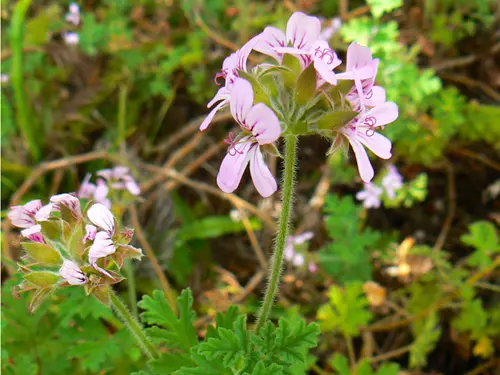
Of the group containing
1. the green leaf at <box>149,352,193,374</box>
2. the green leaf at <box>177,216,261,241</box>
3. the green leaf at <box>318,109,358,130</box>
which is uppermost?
the green leaf at <box>318,109,358,130</box>

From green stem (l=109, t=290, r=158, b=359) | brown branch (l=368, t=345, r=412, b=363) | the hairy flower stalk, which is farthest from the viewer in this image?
brown branch (l=368, t=345, r=412, b=363)

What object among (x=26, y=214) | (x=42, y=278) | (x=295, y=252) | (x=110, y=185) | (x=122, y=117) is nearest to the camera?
(x=42, y=278)

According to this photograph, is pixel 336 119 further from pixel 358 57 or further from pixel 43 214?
pixel 43 214

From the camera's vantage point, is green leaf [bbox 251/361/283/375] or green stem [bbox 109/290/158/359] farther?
green stem [bbox 109/290/158/359]

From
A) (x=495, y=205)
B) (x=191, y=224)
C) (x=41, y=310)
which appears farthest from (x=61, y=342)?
(x=495, y=205)

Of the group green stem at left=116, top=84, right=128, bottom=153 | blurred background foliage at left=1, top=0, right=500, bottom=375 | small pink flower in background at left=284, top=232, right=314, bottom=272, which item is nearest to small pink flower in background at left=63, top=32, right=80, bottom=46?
blurred background foliage at left=1, top=0, right=500, bottom=375

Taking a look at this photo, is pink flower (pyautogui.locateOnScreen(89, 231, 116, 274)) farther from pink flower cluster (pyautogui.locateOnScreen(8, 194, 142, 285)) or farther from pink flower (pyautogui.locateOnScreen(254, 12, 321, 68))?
pink flower (pyautogui.locateOnScreen(254, 12, 321, 68))

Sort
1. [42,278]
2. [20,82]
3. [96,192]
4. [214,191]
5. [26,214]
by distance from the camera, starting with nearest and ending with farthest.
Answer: [42,278] → [26,214] → [96,192] → [214,191] → [20,82]

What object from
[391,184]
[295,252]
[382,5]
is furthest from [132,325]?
[382,5]
